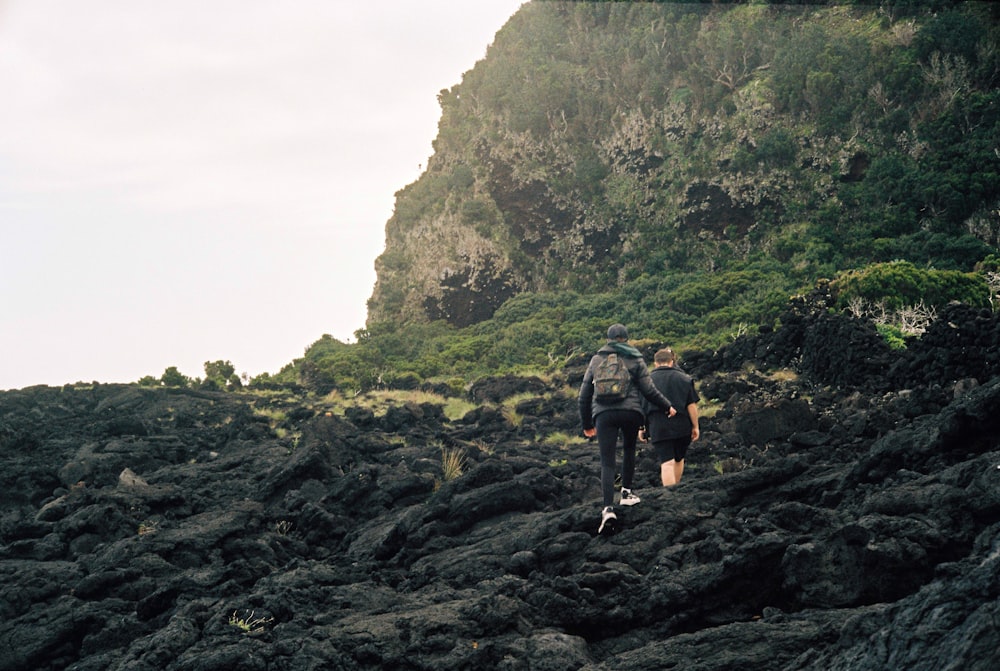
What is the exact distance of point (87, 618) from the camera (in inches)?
399

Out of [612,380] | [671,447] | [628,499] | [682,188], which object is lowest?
[628,499]

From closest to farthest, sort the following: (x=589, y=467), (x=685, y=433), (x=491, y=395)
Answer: (x=685, y=433) < (x=589, y=467) < (x=491, y=395)

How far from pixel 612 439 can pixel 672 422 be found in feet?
5.08

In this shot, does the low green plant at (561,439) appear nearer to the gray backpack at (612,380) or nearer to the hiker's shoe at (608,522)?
the gray backpack at (612,380)

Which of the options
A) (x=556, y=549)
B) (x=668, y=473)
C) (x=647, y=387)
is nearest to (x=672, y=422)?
(x=668, y=473)

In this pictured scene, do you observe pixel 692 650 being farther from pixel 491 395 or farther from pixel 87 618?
pixel 491 395

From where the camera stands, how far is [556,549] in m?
9.66

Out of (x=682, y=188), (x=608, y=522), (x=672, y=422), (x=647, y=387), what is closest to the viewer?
(x=608, y=522)

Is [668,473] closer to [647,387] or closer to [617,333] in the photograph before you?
[647,387]

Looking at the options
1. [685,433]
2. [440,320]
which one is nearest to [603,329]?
[440,320]

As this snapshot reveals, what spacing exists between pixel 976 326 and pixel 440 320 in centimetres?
4082

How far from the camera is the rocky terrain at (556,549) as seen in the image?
6.65m

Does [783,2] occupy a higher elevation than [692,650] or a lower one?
higher

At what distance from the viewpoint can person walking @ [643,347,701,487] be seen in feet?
37.0
